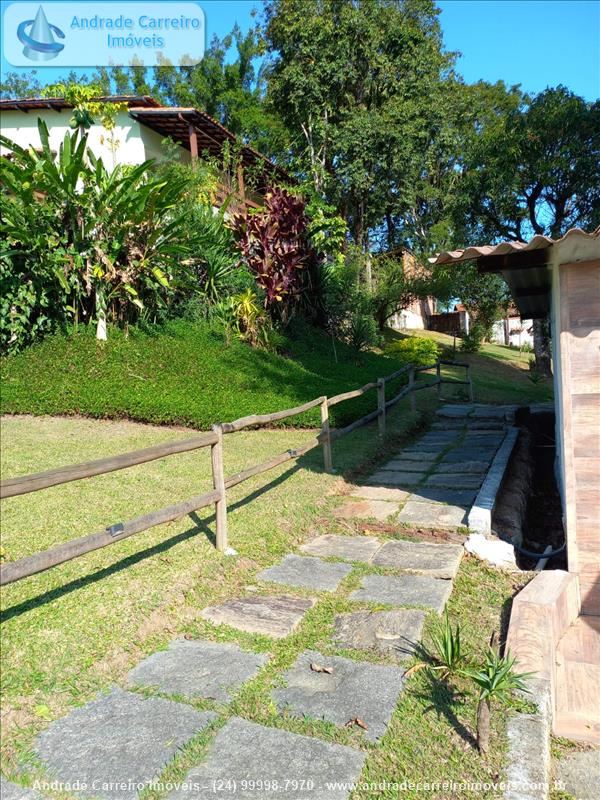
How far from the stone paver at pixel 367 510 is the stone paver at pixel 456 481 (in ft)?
2.76

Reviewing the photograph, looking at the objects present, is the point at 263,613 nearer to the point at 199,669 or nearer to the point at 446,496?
the point at 199,669

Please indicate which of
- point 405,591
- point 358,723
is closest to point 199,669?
point 358,723

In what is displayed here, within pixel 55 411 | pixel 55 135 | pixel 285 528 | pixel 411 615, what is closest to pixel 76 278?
pixel 55 411

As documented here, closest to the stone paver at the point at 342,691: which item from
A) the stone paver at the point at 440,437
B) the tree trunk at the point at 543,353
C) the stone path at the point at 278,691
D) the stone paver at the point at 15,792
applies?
the stone path at the point at 278,691

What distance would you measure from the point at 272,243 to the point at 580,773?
10466 millimetres

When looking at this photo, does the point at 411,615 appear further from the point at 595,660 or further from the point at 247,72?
the point at 247,72

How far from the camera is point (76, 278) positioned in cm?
873

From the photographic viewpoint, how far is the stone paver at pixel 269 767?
1936 millimetres

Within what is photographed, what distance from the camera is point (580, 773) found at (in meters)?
2.35

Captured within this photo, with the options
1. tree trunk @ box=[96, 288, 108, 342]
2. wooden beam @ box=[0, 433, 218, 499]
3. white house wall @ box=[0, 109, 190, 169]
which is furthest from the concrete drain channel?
white house wall @ box=[0, 109, 190, 169]

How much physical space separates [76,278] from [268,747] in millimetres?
7972

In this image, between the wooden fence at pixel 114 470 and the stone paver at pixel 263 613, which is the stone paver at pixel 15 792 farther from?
the stone paver at pixel 263 613

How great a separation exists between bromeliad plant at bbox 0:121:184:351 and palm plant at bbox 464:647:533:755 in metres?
7.64

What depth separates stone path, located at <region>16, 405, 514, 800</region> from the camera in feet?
6.53
